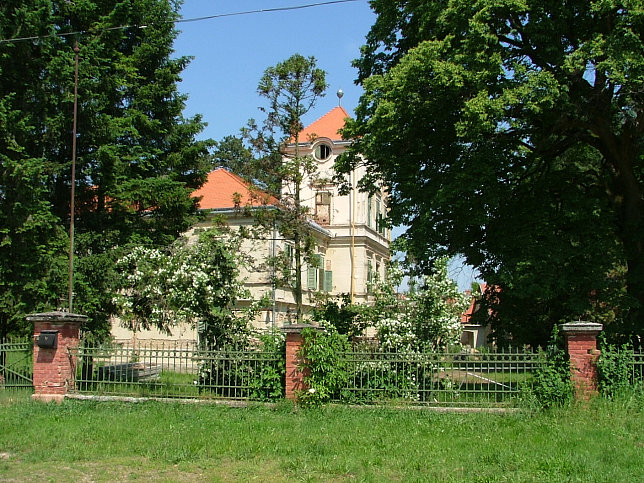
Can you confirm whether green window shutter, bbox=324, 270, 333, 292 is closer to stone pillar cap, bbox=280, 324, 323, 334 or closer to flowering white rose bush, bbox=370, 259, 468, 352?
flowering white rose bush, bbox=370, 259, 468, 352

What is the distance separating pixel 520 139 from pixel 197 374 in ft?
36.9

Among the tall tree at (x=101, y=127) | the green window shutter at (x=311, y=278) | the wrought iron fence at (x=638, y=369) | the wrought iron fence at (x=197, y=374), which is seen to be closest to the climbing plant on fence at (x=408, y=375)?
the wrought iron fence at (x=197, y=374)

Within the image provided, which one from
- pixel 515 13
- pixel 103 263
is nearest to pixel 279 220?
pixel 103 263

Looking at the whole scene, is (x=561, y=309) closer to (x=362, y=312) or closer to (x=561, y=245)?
(x=561, y=245)

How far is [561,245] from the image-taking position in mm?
15430

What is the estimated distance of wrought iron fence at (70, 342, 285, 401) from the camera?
12.2 meters

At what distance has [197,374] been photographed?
13117 mm

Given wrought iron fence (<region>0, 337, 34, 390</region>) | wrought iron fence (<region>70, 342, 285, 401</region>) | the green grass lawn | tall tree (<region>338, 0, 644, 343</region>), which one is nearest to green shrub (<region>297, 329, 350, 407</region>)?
the green grass lawn

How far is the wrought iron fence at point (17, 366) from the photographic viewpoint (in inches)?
527

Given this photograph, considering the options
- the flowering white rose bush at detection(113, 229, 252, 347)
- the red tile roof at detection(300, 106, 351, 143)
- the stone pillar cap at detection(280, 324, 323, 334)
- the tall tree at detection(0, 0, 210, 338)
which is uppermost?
the red tile roof at detection(300, 106, 351, 143)

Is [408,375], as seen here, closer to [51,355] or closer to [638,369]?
[638,369]

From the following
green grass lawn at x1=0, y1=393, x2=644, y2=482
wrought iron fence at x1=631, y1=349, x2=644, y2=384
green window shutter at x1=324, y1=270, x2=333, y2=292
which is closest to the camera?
green grass lawn at x1=0, y1=393, x2=644, y2=482

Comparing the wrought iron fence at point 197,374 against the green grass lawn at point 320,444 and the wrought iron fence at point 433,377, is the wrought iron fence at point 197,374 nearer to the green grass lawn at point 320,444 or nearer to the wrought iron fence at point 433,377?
the green grass lawn at point 320,444

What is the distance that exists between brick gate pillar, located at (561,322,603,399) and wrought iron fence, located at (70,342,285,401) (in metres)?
5.43
